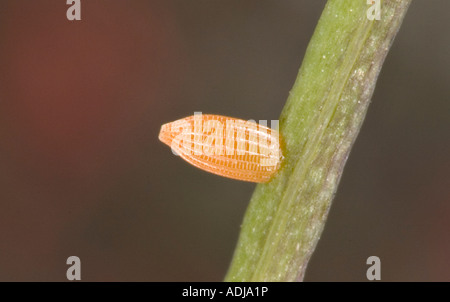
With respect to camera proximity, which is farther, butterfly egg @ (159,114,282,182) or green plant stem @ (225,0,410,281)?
butterfly egg @ (159,114,282,182)

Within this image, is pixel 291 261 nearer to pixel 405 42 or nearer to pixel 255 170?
pixel 255 170

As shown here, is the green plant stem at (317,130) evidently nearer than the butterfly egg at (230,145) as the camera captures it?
Yes

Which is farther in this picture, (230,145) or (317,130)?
(230,145)

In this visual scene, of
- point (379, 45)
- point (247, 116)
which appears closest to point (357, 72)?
point (379, 45)
